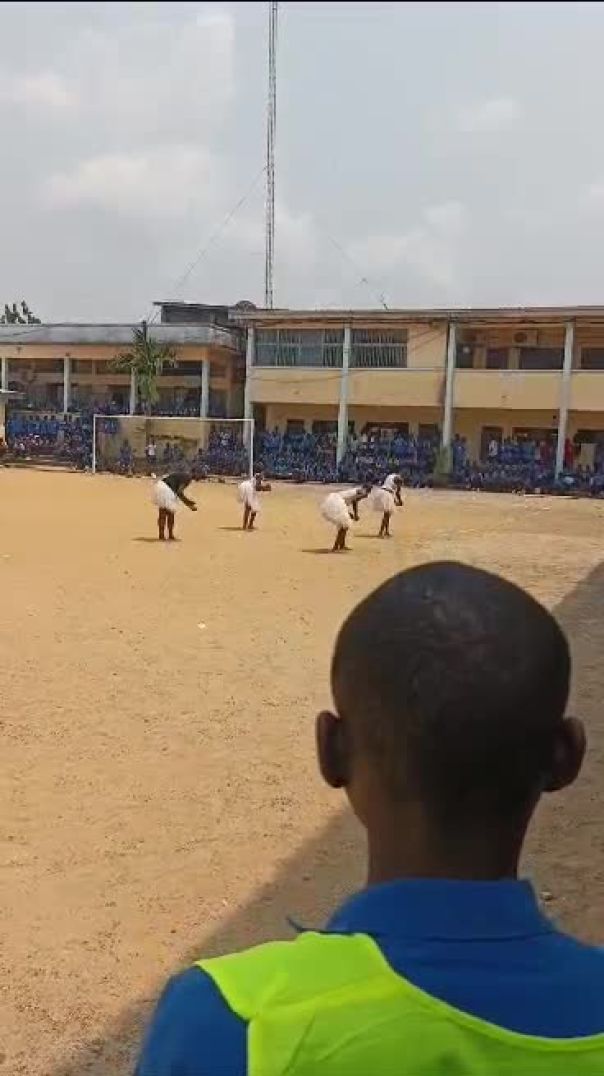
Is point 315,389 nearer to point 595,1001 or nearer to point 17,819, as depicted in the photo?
point 17,819

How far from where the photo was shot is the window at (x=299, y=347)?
39.2 m

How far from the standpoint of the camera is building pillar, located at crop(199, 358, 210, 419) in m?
41.2

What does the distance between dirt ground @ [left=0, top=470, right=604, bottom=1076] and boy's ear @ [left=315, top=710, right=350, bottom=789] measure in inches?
94.6

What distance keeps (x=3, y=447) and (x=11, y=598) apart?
98.5 ft

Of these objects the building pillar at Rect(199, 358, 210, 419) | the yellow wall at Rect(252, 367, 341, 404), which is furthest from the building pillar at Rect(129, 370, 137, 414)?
the yellow wall at Rect(252, 367, 341, 404)

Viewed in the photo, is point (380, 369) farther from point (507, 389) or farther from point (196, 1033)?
point (196, 1033)

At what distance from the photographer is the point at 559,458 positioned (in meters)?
34.5

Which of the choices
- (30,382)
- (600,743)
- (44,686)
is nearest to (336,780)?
(600,743)

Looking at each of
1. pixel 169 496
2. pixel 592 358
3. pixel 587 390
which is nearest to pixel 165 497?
pixel 169 496

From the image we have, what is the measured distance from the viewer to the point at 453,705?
105 cm

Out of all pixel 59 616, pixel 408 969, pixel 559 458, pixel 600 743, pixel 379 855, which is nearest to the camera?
pixel 408 969

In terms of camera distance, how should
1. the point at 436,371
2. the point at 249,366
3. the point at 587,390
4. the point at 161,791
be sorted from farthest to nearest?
the point at 249,366
the point at 436,371
the point at 587,390
the point at 161,791

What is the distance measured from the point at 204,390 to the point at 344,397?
238 inches

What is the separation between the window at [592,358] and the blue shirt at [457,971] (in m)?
37.1
